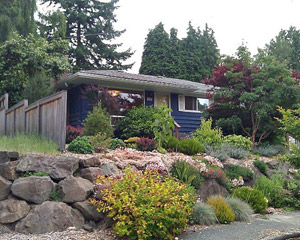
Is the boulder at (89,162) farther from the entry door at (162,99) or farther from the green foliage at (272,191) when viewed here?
the entry door at (162,99)

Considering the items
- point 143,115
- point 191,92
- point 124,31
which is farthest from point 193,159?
point 124,31

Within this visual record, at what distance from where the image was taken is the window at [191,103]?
16.7 metres

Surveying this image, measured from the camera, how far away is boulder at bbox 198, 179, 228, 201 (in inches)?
279

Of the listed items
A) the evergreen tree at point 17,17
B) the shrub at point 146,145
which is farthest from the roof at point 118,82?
the shrub at point 146,145

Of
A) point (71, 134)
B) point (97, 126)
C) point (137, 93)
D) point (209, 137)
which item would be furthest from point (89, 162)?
point (137, 93)

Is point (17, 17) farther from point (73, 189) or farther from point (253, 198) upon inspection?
point (253, 198)

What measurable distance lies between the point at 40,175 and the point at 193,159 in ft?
12.9

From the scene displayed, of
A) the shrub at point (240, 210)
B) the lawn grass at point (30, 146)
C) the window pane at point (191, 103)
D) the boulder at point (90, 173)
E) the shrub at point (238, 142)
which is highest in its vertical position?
the window pane at point (191, 103)

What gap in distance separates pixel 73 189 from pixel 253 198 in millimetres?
3782

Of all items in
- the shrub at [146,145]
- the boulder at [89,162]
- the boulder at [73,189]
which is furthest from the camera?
the shrub at [146,145]

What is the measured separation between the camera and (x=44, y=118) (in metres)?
8.12

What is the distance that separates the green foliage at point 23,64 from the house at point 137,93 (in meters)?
0.92

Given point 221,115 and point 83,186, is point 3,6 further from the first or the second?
point 83,186

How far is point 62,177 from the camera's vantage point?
18.9 feet
